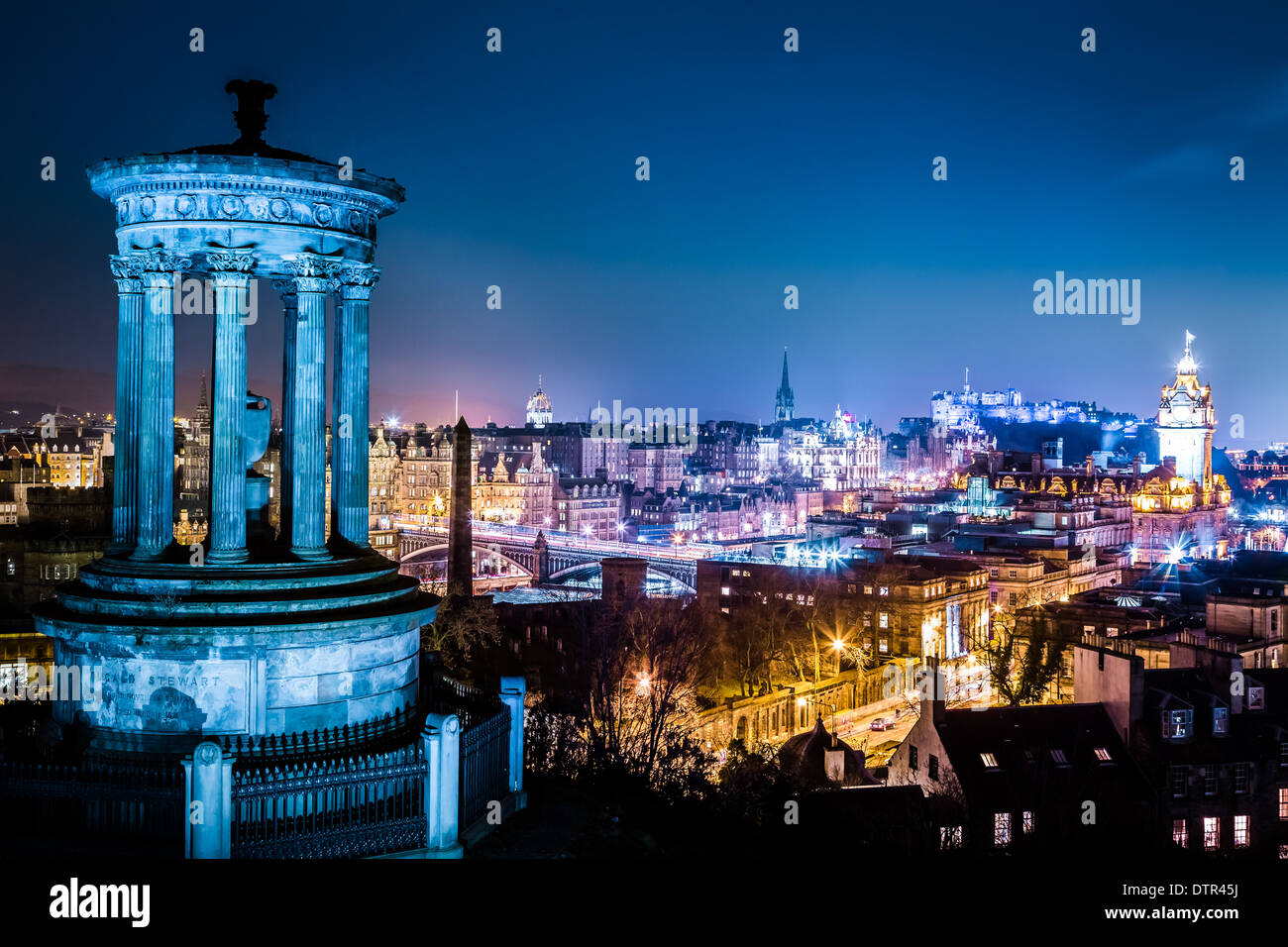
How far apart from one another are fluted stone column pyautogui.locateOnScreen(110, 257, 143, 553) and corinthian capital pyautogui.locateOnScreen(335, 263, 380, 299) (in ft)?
7.84

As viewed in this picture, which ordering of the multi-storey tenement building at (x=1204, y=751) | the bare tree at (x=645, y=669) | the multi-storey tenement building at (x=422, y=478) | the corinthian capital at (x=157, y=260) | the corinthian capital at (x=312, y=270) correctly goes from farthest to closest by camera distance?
the multi-storey tenement building at (x=422, y=478) < the bare tree at (x=645, y=669) < the multi-storey tenement building at (x=1204, y=751) < the corinthian capital at (x=312, y=270) < the corinthian capital at (x=157, y=260)

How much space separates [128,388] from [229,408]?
1.46 m

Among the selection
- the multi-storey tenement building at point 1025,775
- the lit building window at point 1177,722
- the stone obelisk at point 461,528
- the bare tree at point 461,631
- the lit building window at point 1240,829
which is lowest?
the lit building window at point 1240,829

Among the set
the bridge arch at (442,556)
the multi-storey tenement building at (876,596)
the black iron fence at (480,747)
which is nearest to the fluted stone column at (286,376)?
the black iron fence at (480,747)

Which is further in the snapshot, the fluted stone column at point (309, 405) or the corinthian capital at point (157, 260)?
the fluted stone column at point (309, 405)

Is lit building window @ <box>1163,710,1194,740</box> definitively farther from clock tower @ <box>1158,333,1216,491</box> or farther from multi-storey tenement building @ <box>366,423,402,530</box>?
clock tower @ <box>1158,333,1216,491</box>

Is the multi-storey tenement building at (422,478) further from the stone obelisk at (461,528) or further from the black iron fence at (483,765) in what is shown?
the black iron fence at (483,765)

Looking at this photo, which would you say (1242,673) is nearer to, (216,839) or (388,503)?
(216,839)

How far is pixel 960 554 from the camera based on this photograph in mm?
95562

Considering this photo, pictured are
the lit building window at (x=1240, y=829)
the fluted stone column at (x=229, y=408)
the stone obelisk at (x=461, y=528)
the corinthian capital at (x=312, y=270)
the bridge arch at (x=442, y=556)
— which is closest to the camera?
the fluted stone column at (x=229, y=408)

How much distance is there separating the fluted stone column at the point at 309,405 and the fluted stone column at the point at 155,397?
1.43 metres

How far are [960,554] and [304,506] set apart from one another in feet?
280

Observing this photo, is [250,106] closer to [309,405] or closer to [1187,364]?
[309,405]

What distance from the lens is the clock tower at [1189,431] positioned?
535ft
